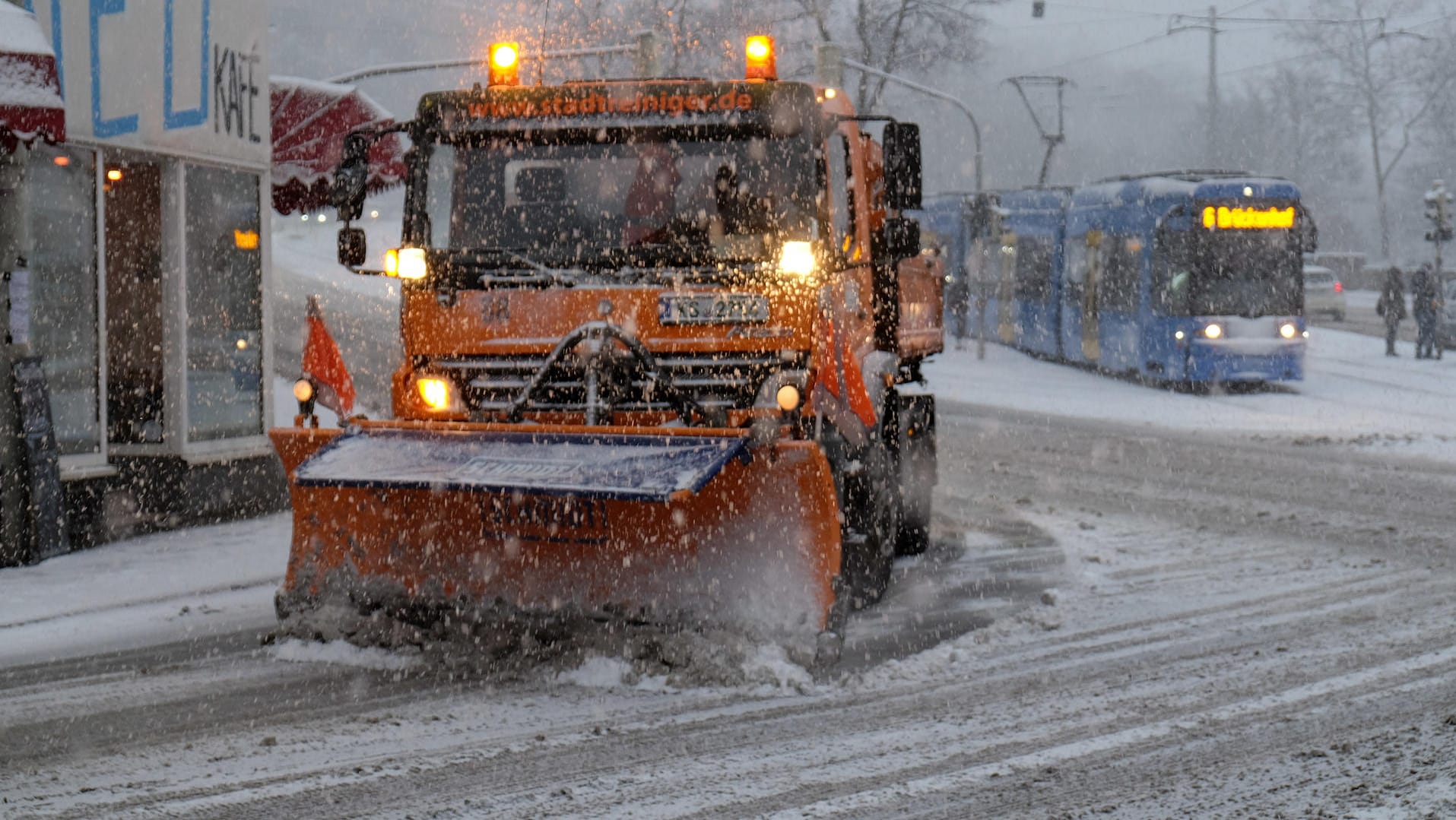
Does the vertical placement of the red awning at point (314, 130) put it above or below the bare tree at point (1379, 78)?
below

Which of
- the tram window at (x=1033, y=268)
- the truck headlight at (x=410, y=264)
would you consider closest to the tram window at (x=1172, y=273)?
the tram window at (x=1033, y=268)

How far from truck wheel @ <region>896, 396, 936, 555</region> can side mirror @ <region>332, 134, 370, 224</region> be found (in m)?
3.37

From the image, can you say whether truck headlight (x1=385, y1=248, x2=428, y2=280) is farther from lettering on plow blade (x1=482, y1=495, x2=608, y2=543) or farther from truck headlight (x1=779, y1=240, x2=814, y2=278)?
truck headlight (x1=779, y1=240, x2=814, y2=278)

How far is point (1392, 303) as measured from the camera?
103 feet

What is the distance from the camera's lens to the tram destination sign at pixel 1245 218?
Answer: 2395cm

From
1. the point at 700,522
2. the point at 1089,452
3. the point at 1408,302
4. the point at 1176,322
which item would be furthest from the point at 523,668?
the point at 1408,302

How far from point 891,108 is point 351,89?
30584 mm

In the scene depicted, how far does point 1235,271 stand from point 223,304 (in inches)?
624

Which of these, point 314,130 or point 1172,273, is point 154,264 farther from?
point 1172,273

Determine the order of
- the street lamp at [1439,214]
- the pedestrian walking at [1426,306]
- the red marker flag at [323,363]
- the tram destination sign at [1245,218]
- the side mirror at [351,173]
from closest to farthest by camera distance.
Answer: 1. the side mirror at [351,173]
2. the red marker flag at [323,363]
3. the tram destination sign at [1245,218]
4. the pedestrian walking at [1426,306]
5. the street lamp at [1439,214]

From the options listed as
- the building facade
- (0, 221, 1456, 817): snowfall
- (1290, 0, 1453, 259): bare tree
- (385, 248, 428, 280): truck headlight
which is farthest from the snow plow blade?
(1290, 0, 1453, 259): bare tree

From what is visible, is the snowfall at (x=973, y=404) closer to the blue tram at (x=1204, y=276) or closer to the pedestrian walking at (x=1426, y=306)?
the pedestrian walking at (x=1426, y=306)

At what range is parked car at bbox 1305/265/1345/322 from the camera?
44.4m

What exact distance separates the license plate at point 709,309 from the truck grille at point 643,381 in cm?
16
